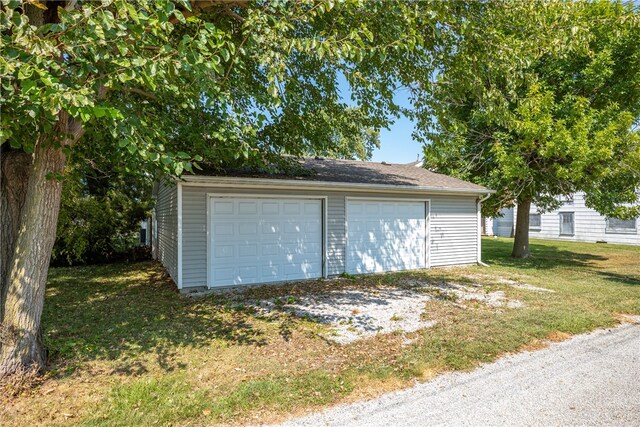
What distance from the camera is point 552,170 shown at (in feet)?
35.9

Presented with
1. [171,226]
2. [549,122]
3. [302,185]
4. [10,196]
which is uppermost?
[549,122]

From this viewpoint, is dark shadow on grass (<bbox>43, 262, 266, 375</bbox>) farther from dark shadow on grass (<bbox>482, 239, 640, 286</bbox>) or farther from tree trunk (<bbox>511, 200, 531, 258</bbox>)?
tree trunk (<bbox>511, 200, 531, 258</bbox>)

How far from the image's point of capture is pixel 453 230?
11.2 metres

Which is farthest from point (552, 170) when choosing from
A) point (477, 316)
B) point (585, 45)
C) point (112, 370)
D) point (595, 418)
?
point (112, 370)

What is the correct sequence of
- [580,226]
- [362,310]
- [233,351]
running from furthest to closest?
1. [580,226]
2. [362,310]
3. [233,351]

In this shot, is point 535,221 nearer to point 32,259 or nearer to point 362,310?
point 362,310

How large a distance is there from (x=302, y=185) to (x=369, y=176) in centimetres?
288

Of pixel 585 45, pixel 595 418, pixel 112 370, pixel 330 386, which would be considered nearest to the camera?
pixel 595 418

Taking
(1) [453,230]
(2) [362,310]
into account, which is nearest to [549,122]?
(1) [453,230]

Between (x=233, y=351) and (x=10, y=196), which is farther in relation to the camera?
(x=233, y=351)

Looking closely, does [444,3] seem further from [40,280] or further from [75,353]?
[75,353]

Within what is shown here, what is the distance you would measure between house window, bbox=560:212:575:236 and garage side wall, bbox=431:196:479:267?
42.3 ft

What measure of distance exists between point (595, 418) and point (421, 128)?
16.4 feet

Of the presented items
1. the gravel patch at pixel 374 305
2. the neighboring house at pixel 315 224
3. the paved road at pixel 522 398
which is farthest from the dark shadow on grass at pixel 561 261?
the paved road at pixel 522 398
